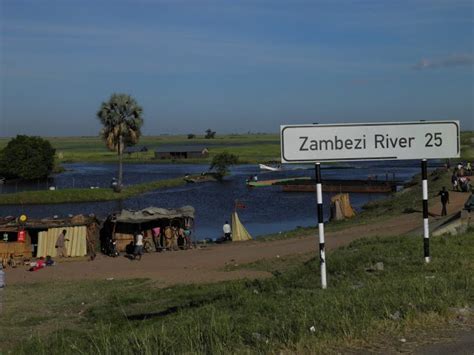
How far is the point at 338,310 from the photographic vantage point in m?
6.73

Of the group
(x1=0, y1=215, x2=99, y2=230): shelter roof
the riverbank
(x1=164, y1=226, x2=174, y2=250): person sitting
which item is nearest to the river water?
(x1=164, y1=226, x2=174, y2=250): person sitting

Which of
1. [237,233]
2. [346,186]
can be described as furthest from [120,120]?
[237,233]

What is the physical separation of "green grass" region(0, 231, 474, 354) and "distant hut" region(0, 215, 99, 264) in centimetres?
1491

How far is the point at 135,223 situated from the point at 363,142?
22.1m

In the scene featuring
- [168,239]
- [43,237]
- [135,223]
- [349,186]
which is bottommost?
[349,186]

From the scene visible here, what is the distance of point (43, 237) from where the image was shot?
29.3 metres

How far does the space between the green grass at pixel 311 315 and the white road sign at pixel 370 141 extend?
6.08 feet

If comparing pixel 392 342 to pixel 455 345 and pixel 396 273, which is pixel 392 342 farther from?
pixel 396 273

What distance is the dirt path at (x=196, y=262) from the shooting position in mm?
20250

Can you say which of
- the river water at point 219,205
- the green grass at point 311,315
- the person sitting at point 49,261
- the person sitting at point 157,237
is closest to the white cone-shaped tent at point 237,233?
the person sitting at point 157,237

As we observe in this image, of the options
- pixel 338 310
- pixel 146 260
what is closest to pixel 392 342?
pixel 338 310

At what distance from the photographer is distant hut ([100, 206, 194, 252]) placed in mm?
29750

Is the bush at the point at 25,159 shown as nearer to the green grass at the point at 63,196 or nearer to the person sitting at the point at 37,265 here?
the green grass at the point at 63,196

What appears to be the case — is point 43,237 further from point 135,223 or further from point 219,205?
point 219,205
